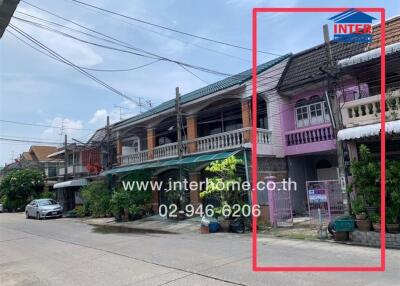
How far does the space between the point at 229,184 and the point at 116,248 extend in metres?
5.10

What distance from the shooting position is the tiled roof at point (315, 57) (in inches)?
564

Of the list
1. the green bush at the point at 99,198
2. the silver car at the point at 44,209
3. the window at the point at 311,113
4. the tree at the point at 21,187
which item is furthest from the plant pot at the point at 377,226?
the tree at the point at 21,187

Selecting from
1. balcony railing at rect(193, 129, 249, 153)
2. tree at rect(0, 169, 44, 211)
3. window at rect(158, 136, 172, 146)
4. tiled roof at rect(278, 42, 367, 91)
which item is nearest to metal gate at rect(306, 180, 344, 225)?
balcony railing at rect(193, 129, 249, 153)

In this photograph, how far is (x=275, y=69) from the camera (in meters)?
18.9

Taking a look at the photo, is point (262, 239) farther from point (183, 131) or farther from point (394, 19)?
point (183, 131)

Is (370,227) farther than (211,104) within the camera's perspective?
No

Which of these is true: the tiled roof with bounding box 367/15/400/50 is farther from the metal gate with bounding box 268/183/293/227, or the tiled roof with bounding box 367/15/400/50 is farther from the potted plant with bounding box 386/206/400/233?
the metal gate with bounding box 268/183/293/227

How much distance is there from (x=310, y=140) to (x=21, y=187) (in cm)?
3268

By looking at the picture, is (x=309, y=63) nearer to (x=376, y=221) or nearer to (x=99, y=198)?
(x=376, y=221)

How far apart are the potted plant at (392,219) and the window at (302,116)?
7878 millimetres

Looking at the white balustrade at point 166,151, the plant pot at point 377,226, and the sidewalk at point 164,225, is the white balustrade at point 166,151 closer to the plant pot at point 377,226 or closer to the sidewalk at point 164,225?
the sidewalk at point 164,225

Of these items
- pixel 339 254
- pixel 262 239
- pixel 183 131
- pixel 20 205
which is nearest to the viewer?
pixel 339 254

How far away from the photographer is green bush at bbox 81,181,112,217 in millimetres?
25438

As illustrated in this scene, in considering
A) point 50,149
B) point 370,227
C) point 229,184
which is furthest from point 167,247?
point 50,149
